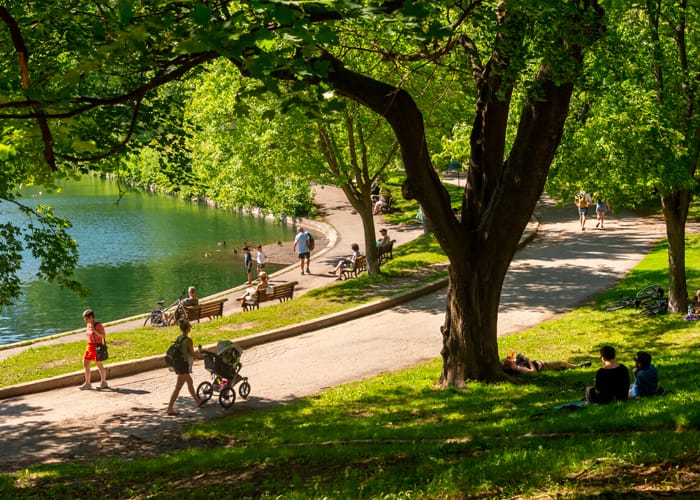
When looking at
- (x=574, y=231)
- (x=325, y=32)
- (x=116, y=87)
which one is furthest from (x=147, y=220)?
(x=325, y=32)

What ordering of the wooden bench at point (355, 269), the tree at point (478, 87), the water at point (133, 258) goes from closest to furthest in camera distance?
the tree at point (478, 87)
the wooden bench at point (355, 269)
the water at point (133, 258)

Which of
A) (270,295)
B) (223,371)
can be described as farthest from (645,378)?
(270,295)

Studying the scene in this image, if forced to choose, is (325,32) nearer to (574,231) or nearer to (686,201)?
(686,201)

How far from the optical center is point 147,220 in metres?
55.9

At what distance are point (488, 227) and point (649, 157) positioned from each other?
4965 mm

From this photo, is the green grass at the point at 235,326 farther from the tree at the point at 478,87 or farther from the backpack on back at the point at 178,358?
the tree at the point at 478,87

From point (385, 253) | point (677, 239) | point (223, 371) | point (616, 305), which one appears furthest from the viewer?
point (385, 253)

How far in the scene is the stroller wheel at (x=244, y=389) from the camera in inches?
560

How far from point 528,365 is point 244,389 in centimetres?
506

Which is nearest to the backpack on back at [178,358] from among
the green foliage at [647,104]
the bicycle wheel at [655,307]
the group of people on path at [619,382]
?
the group of people on path at [619,382]

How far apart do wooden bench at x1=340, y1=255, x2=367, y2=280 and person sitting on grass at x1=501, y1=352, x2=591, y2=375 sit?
1382 centimetres

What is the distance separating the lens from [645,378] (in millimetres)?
10680

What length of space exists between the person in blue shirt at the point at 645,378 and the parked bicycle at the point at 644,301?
8.04 meters

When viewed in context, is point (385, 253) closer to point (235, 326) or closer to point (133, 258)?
point (235, 326)
